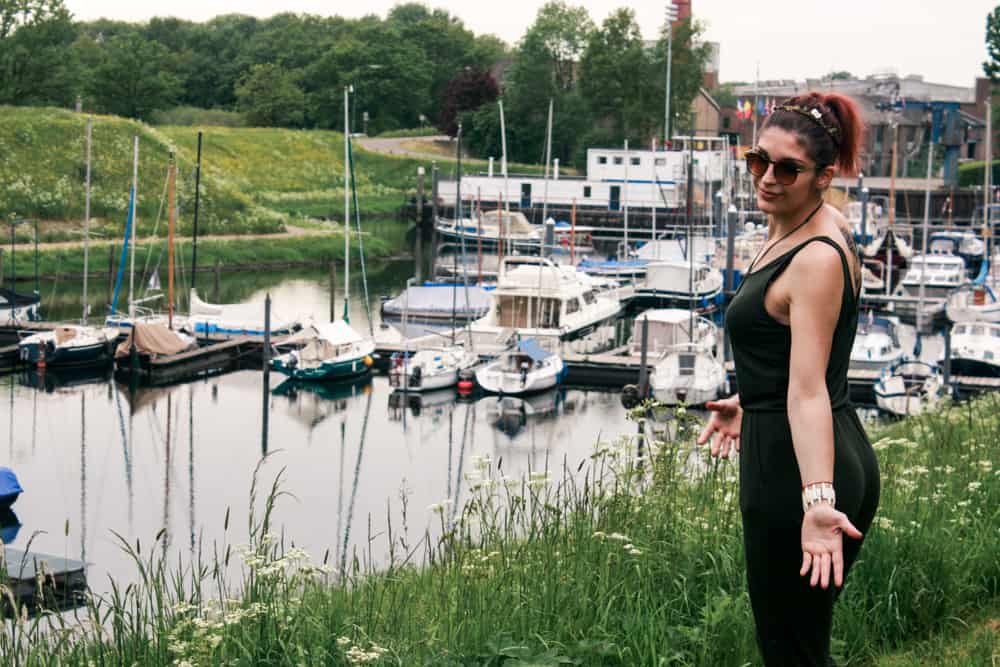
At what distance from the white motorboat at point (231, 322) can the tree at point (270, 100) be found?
54.2 meters

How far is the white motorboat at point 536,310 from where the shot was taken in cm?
3272

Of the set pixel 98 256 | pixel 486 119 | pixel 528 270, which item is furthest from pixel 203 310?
pixel 486 119

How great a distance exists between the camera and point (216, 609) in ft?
16.3

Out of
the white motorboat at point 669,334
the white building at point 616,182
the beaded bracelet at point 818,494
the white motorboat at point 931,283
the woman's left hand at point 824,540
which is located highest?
the white building at point 616,182

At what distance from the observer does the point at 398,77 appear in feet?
307

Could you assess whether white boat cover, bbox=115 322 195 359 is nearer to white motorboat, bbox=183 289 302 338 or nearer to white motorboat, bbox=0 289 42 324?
white motorboat, bbox=183 289 302 338

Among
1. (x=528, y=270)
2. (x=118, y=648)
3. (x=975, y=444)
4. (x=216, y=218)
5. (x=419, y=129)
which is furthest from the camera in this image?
(x=419, y=129)

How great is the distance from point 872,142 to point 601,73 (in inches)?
718

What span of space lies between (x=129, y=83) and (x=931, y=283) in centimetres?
5156

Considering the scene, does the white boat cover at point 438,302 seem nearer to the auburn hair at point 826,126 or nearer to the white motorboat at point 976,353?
the white motorboat at point 976,353

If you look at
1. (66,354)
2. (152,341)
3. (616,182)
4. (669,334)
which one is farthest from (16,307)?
(616,182)

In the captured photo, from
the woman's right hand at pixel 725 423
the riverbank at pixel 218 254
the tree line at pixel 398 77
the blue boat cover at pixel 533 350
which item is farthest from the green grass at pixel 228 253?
the woman's right hand at pixel 725 423

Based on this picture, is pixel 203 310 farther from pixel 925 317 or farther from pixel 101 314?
pixel 925 317

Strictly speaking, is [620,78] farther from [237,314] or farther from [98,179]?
[237,314]
